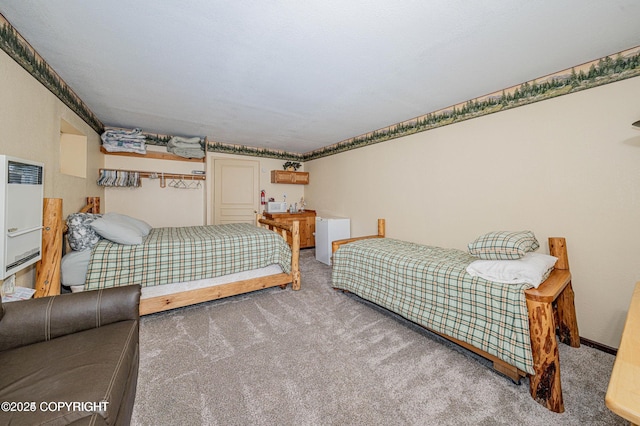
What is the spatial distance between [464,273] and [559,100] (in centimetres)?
187

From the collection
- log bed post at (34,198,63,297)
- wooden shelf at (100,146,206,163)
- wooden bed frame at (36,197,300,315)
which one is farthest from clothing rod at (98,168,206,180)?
log bed post at (34,198,63,297)

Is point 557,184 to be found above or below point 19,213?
above

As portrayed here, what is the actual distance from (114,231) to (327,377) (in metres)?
2.38

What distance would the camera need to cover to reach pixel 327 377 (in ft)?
5.43

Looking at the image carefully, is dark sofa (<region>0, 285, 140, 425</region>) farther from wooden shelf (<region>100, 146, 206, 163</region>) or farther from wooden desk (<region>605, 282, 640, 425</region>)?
wooden shelf (<region>100, 146, 206, 163</region>)

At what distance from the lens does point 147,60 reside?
204 cm

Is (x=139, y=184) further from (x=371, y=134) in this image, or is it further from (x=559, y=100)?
(x=559, y=100)

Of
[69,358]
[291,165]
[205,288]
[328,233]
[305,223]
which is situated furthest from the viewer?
[291,165]

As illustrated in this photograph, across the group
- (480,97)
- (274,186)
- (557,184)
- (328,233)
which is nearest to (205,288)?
(328,233)

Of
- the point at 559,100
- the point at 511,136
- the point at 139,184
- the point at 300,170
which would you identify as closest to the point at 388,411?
the point at 511,136

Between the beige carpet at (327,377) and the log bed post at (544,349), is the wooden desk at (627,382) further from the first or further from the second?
the beige carpet at (327,377)

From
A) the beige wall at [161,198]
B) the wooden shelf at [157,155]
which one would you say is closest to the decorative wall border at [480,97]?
the wooden shelf at [157,155]

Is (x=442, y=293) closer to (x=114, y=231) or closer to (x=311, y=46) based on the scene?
(x=311, y=46)

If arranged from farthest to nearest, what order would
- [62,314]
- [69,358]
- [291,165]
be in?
[291,165] < [62,314] < [69,358]
